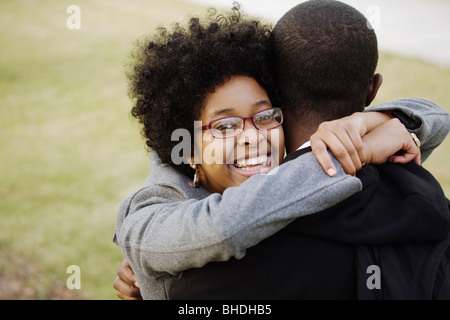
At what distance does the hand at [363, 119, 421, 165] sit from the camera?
6.35 feet

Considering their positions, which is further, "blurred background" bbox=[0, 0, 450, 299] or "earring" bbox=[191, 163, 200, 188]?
"blurred background" bbox=[0, 0, 450, 299]

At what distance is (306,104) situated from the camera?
220cm

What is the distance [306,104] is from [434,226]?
33.2 inches

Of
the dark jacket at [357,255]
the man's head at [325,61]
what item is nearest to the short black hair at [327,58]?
the man's head at [325,61]

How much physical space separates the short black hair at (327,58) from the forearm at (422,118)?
178mm

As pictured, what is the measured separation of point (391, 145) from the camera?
1.95 metres

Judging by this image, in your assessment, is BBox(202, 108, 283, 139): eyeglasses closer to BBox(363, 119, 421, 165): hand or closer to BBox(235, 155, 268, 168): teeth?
BBox(235, 155, 268, 168): teeth

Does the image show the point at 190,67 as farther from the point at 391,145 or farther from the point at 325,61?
the point at 391,145

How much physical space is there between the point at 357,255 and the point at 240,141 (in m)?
0.93

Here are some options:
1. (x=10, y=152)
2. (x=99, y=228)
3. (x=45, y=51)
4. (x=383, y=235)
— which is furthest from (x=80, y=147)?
(x=383, y=235)

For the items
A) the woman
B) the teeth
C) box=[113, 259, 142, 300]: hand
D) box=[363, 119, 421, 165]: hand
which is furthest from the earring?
box=[363, 119, 421, 165]: hand

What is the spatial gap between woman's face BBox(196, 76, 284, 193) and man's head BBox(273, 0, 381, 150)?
193 mm

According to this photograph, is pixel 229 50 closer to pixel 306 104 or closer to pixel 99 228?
pixel 306 104

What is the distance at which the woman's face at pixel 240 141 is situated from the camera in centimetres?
238
